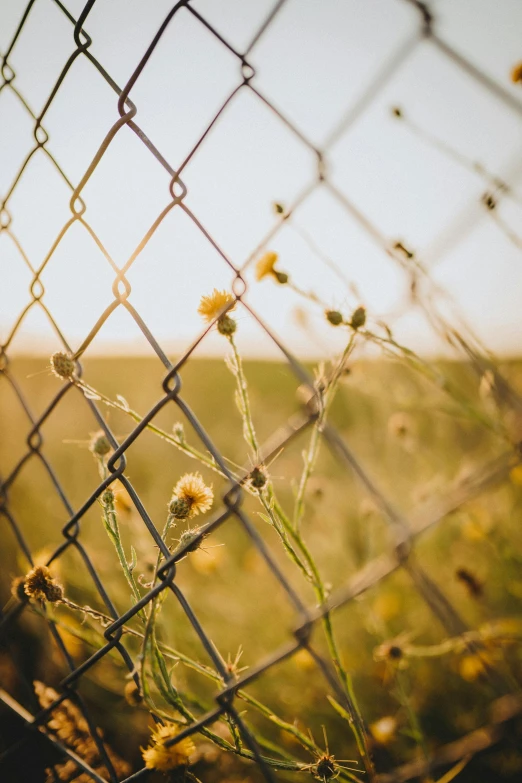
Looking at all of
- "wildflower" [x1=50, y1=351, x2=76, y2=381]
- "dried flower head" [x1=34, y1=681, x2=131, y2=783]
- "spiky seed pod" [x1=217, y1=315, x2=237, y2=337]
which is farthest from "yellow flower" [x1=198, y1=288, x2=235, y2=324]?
"dried flower head" [x1=34, y1=681, x2=131, y2=783]

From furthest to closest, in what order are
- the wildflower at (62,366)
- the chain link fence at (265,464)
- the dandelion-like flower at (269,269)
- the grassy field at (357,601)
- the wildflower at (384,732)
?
1. the wildflower at (384,732)
2. the grassy field at (357,601)
3. the dandelion-like flower at (269,269)
4. the wildflower at (62,366)
5. the chain link fence at (265,464)

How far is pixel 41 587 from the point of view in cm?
72

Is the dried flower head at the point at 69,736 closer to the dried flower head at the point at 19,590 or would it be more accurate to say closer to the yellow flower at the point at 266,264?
the dried flower head at the point at 19,590

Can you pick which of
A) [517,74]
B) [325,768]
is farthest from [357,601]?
[517,74]

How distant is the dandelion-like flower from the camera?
2.99 feet

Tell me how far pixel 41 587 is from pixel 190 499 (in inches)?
12.1

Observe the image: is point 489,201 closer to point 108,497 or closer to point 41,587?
point 108,497

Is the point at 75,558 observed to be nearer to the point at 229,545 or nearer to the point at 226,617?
the point at 226,617

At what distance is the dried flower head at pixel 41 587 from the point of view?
28.3 inches

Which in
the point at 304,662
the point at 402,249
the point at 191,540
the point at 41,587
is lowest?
the point at 304,662

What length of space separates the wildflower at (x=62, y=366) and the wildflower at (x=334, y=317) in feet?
1.36

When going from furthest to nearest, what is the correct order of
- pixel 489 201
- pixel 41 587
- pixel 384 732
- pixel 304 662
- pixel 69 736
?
pixel 304 662, pixel 384 732, pixel 69 736, pixel 41 587, pixel 489 201

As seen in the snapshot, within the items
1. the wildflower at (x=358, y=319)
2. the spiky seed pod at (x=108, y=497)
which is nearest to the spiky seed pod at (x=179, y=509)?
the spiky seed pod at (x=108, y=497)

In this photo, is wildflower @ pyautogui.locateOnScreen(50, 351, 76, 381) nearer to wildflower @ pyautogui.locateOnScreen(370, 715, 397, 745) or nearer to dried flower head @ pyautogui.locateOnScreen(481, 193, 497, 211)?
dried flower head @ pyautogui.locateOnScreen(481, 193, 497, 211)
